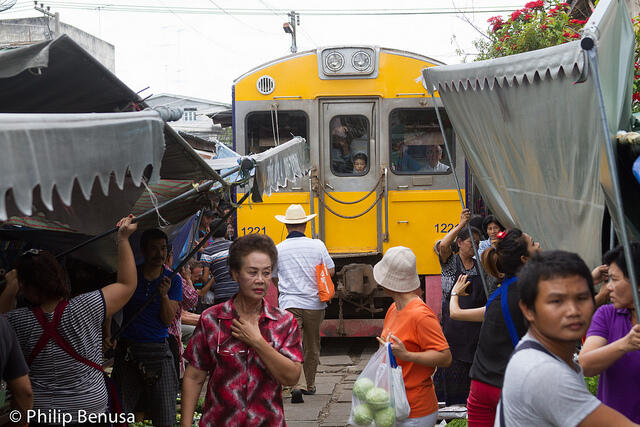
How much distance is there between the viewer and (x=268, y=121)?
9.88 metres

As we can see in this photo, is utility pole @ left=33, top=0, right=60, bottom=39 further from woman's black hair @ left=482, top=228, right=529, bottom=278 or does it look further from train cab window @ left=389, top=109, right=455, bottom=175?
woman's black hair @ left=482, top=228, right=529, bottom=278

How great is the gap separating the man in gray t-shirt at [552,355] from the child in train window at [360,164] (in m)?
7.26

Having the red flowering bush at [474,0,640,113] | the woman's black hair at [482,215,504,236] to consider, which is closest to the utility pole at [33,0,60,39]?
the red flowering bush at [474,0,640,113]

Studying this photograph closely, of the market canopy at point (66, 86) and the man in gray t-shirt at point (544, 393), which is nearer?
the man in gray t-shirt at point (544, 393)

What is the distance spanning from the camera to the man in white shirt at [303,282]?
7848mm

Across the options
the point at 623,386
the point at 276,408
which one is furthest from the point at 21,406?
the point at 623,386

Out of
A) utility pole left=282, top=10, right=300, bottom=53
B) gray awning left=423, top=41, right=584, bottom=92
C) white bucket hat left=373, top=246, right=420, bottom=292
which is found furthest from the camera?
utility pole left=282, top=10, right=300, bottom=53

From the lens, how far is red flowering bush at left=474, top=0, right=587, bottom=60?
10938 mm

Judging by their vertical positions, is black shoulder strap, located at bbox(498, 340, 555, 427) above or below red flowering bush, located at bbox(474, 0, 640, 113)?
below

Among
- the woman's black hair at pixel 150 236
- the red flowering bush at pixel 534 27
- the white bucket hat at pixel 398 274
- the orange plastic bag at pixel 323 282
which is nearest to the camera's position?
the white bucket hat at pixel 398 274

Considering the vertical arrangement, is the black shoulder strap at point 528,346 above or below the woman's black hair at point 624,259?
below

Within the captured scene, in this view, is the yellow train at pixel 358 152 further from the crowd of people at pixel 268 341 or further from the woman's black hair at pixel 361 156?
the crowd of people at pixel 268 341

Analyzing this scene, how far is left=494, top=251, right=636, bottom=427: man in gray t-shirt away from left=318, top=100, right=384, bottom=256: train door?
7197mm

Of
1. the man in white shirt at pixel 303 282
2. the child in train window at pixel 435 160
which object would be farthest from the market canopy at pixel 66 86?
the child in train window at pixel 435 160
